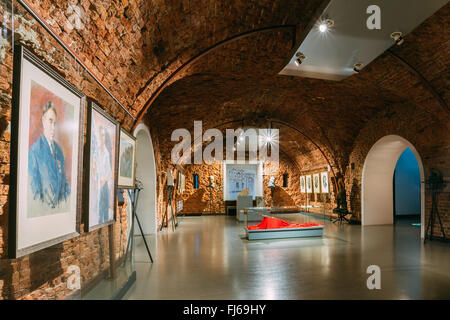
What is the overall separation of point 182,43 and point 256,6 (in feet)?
4.37

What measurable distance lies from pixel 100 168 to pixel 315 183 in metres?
13.0

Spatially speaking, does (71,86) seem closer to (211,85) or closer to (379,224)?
(211,85)

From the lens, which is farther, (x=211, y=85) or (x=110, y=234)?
(x=211, y=85)

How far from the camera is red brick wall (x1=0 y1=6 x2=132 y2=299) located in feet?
5.33

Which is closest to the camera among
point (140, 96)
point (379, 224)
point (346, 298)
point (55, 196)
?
point (55, 196)

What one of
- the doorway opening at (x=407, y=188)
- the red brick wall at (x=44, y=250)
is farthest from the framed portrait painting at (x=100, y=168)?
the doorway opening at (x=407, y=188)

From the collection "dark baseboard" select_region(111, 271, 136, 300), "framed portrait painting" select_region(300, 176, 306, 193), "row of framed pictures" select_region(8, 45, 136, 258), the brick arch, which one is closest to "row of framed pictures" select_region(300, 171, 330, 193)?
"framed portrait painting" select_region(300, 176, 306, 193)

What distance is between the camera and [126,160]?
4.20 meters

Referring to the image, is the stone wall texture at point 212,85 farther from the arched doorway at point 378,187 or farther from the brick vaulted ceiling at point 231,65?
the arched doorway at point 378,187

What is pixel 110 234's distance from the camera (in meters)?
3.59

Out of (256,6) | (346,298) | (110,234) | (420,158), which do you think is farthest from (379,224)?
(110,234)

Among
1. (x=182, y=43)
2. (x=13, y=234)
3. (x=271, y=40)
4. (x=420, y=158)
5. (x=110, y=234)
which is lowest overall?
(x=110, y=234)

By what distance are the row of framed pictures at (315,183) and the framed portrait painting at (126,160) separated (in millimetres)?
10673

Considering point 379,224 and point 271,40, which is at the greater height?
point 271,40
